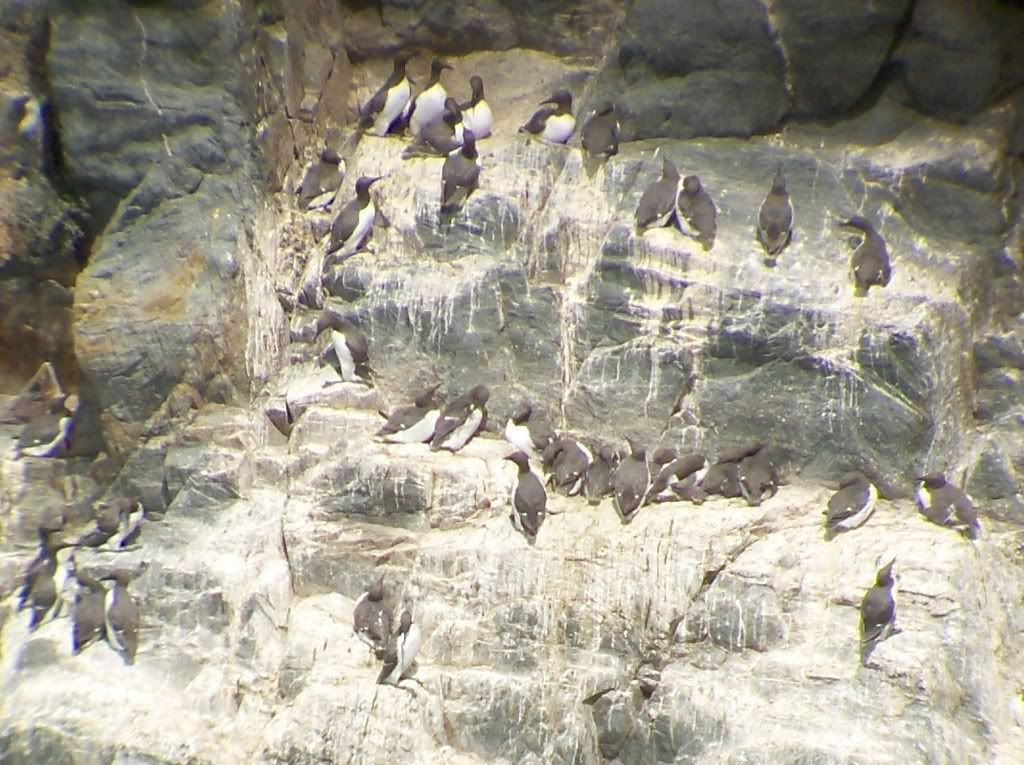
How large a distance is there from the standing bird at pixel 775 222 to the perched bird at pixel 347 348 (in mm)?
3349

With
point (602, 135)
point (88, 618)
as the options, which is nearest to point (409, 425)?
point (88, 618)

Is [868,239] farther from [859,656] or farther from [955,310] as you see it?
[859,656]

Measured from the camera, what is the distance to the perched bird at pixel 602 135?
356 inches

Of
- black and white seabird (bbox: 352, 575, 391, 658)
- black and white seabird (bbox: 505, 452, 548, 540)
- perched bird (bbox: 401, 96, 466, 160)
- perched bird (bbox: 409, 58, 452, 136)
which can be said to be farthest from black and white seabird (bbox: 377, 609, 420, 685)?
perched bird (bbox: 409, 58, 452, 136)

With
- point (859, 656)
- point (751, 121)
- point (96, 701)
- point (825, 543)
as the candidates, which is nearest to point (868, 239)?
point (751, 121)

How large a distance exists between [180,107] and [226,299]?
170cm

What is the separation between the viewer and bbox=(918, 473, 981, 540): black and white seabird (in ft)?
24.2

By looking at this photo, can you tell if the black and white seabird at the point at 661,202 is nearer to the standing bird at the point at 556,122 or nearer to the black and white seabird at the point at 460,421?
the standing bird at the point at 556,122

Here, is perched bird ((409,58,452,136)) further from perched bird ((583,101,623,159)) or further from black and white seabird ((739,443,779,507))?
black and white seabird ((739,443,779,507))

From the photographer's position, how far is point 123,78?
8.69 metres

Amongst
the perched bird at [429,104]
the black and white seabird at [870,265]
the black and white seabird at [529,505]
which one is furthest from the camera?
the perched bird at [429,104]

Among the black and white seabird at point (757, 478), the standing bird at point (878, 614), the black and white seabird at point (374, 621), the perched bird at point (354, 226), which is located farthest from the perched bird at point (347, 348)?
the standing bird at point (878, 614)

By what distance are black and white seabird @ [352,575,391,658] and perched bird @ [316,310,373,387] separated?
1977 millimetres

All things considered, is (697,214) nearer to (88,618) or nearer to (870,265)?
(870,265)
